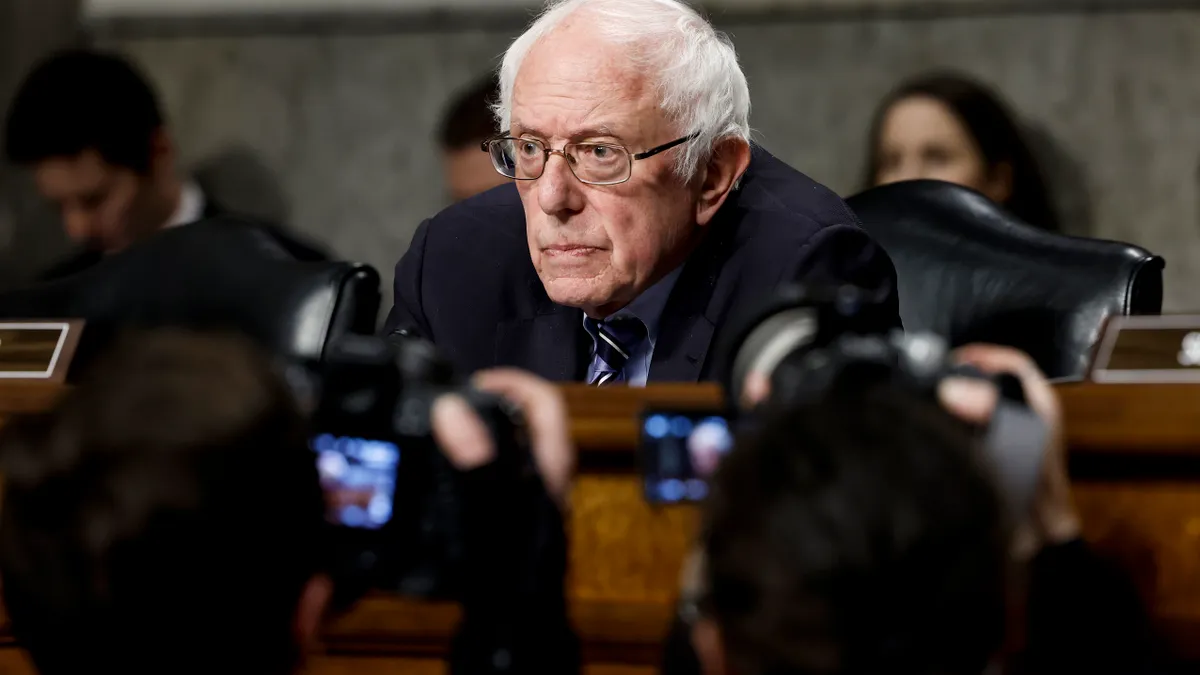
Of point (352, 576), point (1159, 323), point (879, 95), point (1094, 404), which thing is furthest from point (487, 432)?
point (879, 95)

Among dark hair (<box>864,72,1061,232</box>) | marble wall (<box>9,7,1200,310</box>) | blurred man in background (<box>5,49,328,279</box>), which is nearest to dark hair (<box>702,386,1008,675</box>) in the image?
dark hair (<box>864,72,1061,232</box>)

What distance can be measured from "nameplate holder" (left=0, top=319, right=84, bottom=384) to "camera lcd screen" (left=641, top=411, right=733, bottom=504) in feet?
2.28

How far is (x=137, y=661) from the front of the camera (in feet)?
2.78

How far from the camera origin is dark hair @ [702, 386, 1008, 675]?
2.56 feet

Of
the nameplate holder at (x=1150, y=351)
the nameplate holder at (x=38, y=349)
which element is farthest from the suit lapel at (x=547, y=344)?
the nameplate holder at (x=1150, y=351)

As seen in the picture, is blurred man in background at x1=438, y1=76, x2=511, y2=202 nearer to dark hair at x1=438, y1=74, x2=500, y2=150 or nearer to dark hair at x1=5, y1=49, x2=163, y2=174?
A: dark hair at x1=438, y1=74, x2=500, y2=150

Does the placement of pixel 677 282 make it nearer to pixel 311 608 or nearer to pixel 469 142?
pixel 311 608

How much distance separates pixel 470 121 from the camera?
10.7ft

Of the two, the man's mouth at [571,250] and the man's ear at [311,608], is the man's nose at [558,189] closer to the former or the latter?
the man's mouth at [571,250]

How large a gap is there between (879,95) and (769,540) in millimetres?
2781

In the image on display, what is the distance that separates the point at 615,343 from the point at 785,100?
1761 mm

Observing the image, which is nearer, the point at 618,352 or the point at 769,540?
the point at 769,540

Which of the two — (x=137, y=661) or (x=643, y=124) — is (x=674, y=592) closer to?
(x=137, y=661)

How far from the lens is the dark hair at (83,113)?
3146 mm
